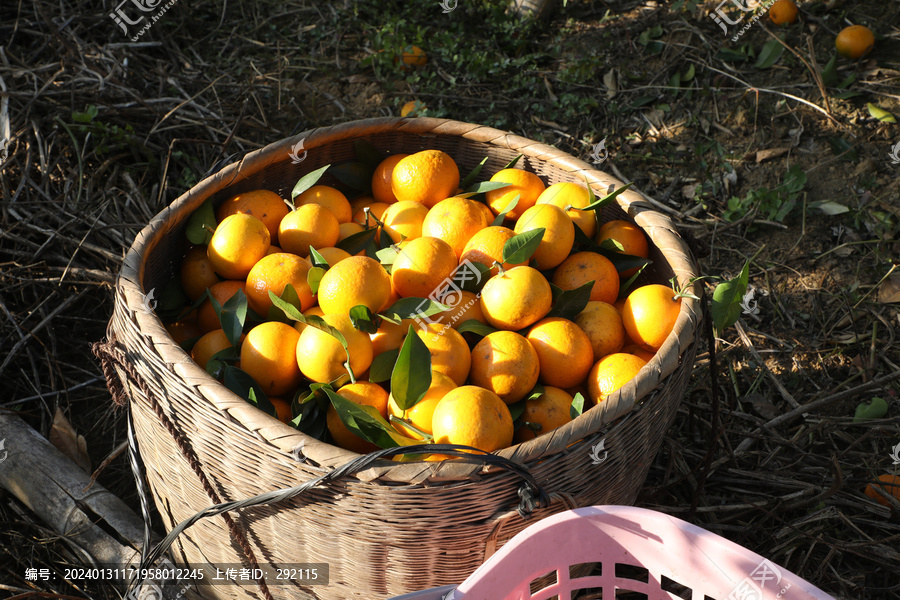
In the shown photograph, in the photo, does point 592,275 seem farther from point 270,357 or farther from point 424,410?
point 270,357

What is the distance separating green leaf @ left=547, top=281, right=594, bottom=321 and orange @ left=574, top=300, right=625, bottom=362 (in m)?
0.02

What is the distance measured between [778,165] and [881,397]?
3.46 ft

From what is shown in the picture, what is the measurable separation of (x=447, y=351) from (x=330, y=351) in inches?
8.7

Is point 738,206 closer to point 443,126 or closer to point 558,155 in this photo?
point 558,155

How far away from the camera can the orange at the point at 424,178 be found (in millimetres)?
1600

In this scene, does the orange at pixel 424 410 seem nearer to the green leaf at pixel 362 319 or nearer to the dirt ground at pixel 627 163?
the green leaf at pixel 362 319

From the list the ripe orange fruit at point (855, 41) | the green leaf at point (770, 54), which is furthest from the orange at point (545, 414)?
the ripe orange fruit at point (855, 41)

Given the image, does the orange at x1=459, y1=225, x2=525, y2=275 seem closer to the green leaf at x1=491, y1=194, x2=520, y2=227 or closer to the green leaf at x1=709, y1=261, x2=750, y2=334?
the green leaf at x1=491, y1=194, x2=520, y2=227

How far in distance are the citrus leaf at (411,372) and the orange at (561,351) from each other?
0.92ft

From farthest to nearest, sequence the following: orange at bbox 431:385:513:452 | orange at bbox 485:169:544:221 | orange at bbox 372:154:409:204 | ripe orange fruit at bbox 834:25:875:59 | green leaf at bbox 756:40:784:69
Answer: green leaf at bbox 756:40:784:69 → ripe orange fruit at bbox 834:25:875:59 → orange at bbox 372:154:409:204 → orange at bbox 485:169:544:221 → orange at bbox 431:385:513:452

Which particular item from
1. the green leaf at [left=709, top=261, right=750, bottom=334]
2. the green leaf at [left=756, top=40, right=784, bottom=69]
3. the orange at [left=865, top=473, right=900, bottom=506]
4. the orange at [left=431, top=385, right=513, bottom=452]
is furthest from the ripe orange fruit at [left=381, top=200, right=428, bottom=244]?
the green leaf at [left=756, top=40, right=784, bottom=69]

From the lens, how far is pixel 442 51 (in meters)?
3.02

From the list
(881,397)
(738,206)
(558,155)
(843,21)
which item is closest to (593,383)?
(558,155)

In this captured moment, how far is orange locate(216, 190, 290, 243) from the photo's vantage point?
1.58m
